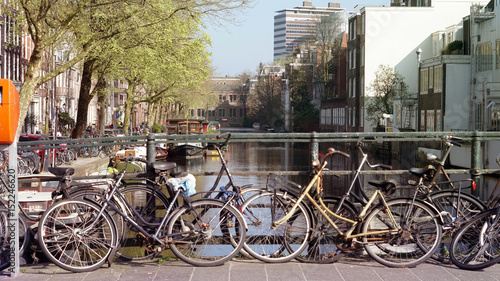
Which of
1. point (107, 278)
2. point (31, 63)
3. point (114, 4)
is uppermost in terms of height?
point (114, 4)

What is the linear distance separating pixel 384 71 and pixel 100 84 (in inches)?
1048

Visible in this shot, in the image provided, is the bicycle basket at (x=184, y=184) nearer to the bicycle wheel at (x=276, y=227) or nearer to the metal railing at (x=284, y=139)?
the bicycle wheel at (x=276, y=227)

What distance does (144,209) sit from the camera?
6.00m

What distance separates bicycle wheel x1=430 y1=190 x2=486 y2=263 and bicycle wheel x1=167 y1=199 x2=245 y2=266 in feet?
6.23

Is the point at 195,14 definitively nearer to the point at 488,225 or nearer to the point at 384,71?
the point at 488,225

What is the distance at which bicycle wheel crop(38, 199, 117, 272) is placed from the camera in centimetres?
550

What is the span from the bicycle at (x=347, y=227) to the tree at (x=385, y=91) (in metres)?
43.3

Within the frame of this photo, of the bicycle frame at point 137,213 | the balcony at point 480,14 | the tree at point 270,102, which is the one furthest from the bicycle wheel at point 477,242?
the tree at point 270,102

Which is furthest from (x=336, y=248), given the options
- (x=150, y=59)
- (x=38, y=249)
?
(x=150, y=59)

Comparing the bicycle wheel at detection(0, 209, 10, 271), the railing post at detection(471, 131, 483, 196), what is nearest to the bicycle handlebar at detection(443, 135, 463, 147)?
the railing post at detection(471, 131, 483, 196)

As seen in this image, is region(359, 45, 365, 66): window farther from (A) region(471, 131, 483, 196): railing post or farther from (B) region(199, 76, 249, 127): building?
(B) region(199, 76, 249, 127): building

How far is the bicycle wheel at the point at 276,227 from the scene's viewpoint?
5.81 m

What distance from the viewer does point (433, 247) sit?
Result: 5859 mm

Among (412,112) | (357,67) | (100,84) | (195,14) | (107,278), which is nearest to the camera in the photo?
(107,278)
